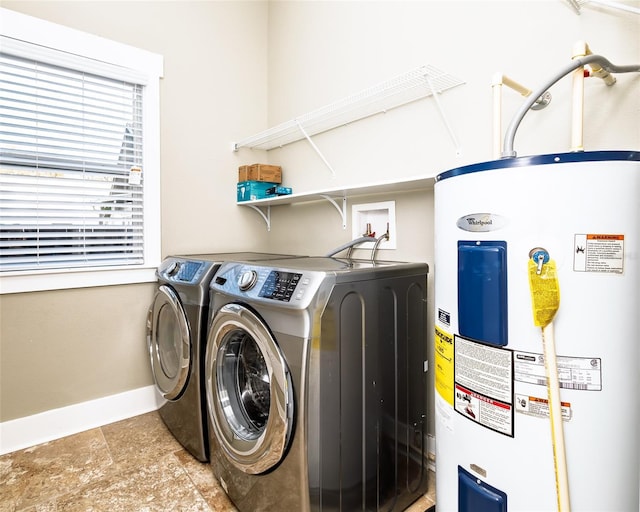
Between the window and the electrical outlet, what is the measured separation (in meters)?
1.28

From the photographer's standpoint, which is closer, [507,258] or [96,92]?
[507,258]

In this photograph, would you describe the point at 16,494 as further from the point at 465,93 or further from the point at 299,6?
the point at 299,6

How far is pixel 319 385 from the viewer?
3.79 feet

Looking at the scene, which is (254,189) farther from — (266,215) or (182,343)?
(182,343)

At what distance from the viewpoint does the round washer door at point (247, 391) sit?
3.90 ft

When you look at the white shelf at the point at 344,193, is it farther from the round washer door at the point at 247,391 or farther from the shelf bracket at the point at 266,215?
the round washer door at the point at 247,391

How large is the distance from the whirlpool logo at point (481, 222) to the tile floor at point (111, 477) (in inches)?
49.3

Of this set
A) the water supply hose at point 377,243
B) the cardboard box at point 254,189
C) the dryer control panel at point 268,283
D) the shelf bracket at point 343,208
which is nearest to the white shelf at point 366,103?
the cardboard box at point 254,189

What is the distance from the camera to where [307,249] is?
2443 millimetres

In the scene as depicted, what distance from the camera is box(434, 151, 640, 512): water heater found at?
0.82 meters

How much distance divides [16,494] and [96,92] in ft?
6.82

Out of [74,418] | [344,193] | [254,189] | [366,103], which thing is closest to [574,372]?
[344,193]

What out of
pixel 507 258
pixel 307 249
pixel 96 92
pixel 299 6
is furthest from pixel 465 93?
pixel 96 92

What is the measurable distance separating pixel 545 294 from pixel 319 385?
69 centimetres
